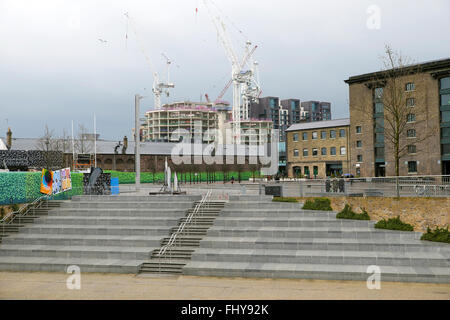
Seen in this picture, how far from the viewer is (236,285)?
53.2 ft

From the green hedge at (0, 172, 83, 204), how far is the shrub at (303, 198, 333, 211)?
640 inches

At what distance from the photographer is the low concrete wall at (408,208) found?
75.4ft

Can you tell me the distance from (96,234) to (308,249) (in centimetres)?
1129

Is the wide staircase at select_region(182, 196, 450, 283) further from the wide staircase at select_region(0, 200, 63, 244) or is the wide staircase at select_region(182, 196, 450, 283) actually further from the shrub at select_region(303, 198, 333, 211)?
the wide staircase at select_region(0, 200, 63, 244)

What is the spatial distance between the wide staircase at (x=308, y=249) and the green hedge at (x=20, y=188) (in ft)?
42.1

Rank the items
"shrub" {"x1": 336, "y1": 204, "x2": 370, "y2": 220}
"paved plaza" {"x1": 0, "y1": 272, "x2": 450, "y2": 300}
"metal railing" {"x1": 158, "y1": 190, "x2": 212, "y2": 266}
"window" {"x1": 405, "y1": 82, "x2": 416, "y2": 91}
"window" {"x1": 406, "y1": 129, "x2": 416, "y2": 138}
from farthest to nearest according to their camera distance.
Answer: "window" {"x1": 406, "y1": 129, "x2": 416, "y2": 138}
"window" {"x1": 405, "y1": 82, "x2": 416, "y2": 91}
"shrub" {"x1": 336, "y1": 204, "x2": 370, "y2": 220}
"metal railing" {"x1": 158, "y1": 190, "x2": 212, "y2": 266}
"paved plaza" {"x1": 0, "y1": 272, "x2": 450, "y2": 300}

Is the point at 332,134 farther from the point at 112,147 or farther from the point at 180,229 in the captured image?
the point at 180,229

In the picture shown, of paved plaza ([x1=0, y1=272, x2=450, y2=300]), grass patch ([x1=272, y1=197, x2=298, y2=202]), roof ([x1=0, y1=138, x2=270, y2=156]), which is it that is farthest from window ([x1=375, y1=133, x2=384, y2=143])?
paved plaza ([x1=0, y1=272, x2=450, y2=300])

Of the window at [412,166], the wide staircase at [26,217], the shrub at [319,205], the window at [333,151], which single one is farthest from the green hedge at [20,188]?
the window at [333,151]

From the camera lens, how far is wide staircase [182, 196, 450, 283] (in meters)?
17.0

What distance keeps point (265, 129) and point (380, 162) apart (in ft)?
383

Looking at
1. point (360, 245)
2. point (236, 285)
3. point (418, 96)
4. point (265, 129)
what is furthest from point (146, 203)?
point (265, 129)

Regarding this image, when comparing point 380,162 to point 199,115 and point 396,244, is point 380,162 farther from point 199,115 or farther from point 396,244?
point 199,115

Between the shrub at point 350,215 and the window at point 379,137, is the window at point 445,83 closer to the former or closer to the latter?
the window at point 379,137
